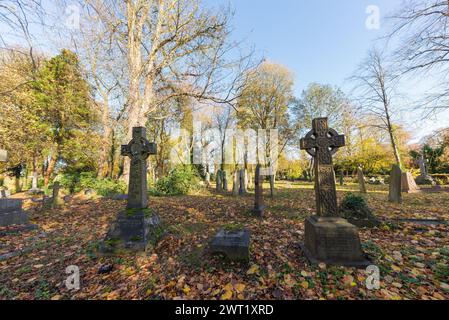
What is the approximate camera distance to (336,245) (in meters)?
3.03

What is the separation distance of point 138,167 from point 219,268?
3051mm

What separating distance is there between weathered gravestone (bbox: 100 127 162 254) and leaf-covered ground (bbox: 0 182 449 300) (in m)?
0.26

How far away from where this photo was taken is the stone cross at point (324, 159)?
3.40m

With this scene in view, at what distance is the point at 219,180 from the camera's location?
570 inches

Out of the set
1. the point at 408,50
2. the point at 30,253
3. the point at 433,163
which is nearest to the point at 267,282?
the point at 30,253

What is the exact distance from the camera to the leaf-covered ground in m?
2.41

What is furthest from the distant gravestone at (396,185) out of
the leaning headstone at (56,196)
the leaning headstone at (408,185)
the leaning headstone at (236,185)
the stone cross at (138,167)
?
the leaning headstone at (56,196)

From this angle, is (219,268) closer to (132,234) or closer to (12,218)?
(132,234)

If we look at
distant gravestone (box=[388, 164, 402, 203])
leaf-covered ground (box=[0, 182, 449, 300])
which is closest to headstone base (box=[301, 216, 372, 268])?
leaf-covered ground (box=[0, 182, 449, 300])

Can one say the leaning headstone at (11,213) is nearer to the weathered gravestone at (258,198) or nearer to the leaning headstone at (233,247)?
the leaning headstone at (233,247)

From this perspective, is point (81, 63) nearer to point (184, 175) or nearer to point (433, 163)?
point (184, 175)

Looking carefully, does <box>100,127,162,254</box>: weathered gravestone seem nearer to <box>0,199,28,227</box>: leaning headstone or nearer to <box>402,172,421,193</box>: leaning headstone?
<box>0,199,28,227</box>: leaning headstone

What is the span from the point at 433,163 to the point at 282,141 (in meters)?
16.0

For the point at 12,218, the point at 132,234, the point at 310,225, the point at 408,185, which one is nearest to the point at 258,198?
the point at 310,225
